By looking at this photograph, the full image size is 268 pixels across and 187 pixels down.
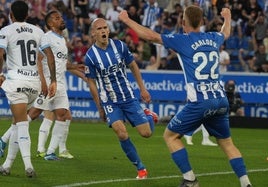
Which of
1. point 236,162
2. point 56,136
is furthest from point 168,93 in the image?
point 236,162

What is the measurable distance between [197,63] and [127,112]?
2.61 metres

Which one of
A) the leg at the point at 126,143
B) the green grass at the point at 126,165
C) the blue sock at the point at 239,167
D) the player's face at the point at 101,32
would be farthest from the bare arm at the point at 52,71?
the blue sock at the point at 239,167

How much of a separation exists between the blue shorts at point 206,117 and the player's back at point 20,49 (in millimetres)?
2515

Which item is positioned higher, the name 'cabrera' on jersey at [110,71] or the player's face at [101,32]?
the player's face at [101,32]

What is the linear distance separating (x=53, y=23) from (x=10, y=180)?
4049 mm

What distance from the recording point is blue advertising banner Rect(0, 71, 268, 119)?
2609 centimetres

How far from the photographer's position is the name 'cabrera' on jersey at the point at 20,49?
13.1 metres

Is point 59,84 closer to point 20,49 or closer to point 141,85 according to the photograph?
point 141,85

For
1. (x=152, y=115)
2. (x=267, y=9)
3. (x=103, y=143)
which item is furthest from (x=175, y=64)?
(x=152, y=115)

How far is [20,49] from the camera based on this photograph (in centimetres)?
1317

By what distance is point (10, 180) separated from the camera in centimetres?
1296

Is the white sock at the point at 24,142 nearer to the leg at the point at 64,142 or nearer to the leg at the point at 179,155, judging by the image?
the leg at the point at 179,155

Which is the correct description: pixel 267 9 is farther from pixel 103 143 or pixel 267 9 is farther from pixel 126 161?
pixel 126 161

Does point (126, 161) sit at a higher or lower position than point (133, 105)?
lower
